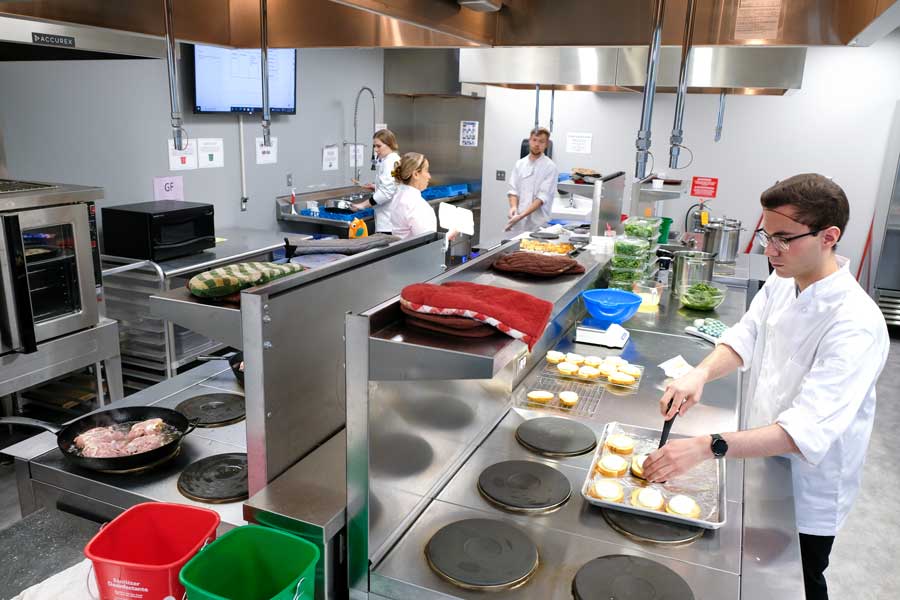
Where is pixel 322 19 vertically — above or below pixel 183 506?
above

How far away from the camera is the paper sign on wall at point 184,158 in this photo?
4.90 meters

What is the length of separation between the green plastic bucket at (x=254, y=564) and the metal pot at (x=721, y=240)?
3767 millimetres

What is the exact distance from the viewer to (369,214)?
6.38m

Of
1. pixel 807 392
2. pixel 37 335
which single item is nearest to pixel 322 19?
pixel 807 392

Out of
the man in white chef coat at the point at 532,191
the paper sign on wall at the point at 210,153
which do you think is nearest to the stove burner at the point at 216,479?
the paper sign on wall at the point at 210,153

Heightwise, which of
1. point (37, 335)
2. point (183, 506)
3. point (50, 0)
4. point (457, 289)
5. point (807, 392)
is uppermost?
point (50, 0)

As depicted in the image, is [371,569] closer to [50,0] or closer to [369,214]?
[50,0]

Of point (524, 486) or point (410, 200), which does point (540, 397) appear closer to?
point (524, 486)

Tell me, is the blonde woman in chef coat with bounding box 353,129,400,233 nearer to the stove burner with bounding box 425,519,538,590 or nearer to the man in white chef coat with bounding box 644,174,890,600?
the man in white chef coat with bounding box 644,174,890,600

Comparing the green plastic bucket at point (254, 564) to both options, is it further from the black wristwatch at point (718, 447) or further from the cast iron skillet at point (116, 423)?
the black wristwatch at point (718, 447)

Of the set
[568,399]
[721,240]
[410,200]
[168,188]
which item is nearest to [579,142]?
[410,200]

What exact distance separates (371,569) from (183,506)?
0.42m

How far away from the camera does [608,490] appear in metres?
1.66

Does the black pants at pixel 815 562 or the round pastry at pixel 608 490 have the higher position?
the round pastry at pixel 608 490
